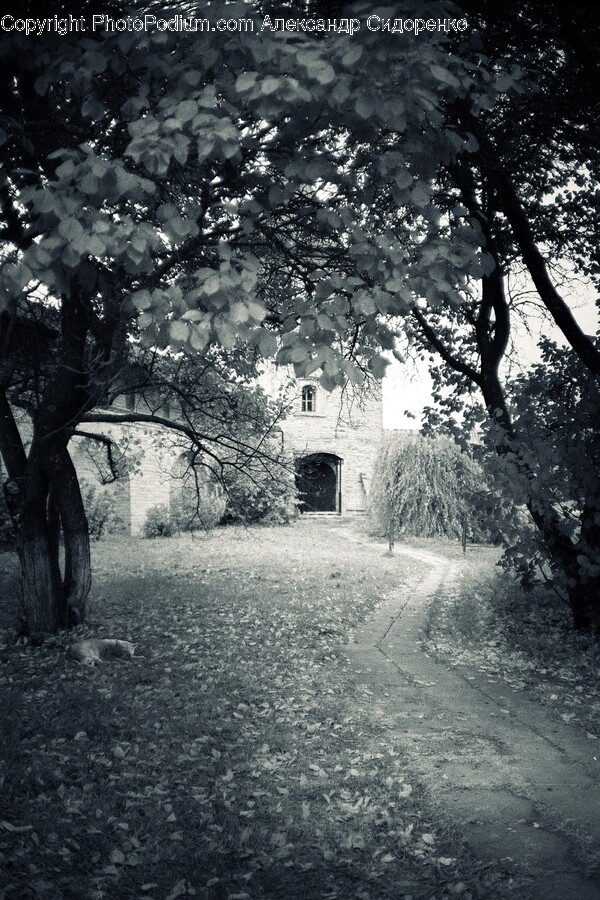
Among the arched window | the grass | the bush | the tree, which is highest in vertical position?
the arched window

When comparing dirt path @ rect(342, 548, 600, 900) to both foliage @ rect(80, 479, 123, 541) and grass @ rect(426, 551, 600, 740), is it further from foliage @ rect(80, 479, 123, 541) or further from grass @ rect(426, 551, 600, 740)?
foliage @ rect(80, 479, 123, 541)

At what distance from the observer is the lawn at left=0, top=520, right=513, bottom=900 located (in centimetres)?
338

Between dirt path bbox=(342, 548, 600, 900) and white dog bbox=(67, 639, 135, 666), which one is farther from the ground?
white dog bbox=(67, 639, 135, 666)

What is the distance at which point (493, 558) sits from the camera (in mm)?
18062

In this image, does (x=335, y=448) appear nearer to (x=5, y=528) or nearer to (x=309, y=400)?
(x=309, y=400)

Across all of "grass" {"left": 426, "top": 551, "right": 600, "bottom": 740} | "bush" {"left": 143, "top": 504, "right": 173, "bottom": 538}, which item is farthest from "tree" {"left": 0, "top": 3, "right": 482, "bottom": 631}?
"bush" {"left": 143, "top": 504, "right": 173, "bottom": 538}

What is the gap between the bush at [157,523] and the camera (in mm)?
20188

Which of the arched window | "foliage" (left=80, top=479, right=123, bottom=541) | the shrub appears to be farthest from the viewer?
the arched window

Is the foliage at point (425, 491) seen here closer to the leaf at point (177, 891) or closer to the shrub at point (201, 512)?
the shrub at point (201, 512)

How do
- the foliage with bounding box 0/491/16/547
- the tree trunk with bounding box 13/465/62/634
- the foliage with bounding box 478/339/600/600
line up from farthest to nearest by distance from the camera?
the foliage with bounding box 0/491/16/547, the tree trunk with bounding box 13/465/62/634, the foliage with bounding box 478/339/600/600

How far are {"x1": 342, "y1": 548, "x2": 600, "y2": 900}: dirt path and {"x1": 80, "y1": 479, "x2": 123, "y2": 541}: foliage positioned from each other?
39.4 feet

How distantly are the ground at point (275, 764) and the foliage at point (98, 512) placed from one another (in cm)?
906

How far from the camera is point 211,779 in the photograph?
14.7 ft

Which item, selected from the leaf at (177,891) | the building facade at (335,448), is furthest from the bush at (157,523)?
the leaf at (177,891)
